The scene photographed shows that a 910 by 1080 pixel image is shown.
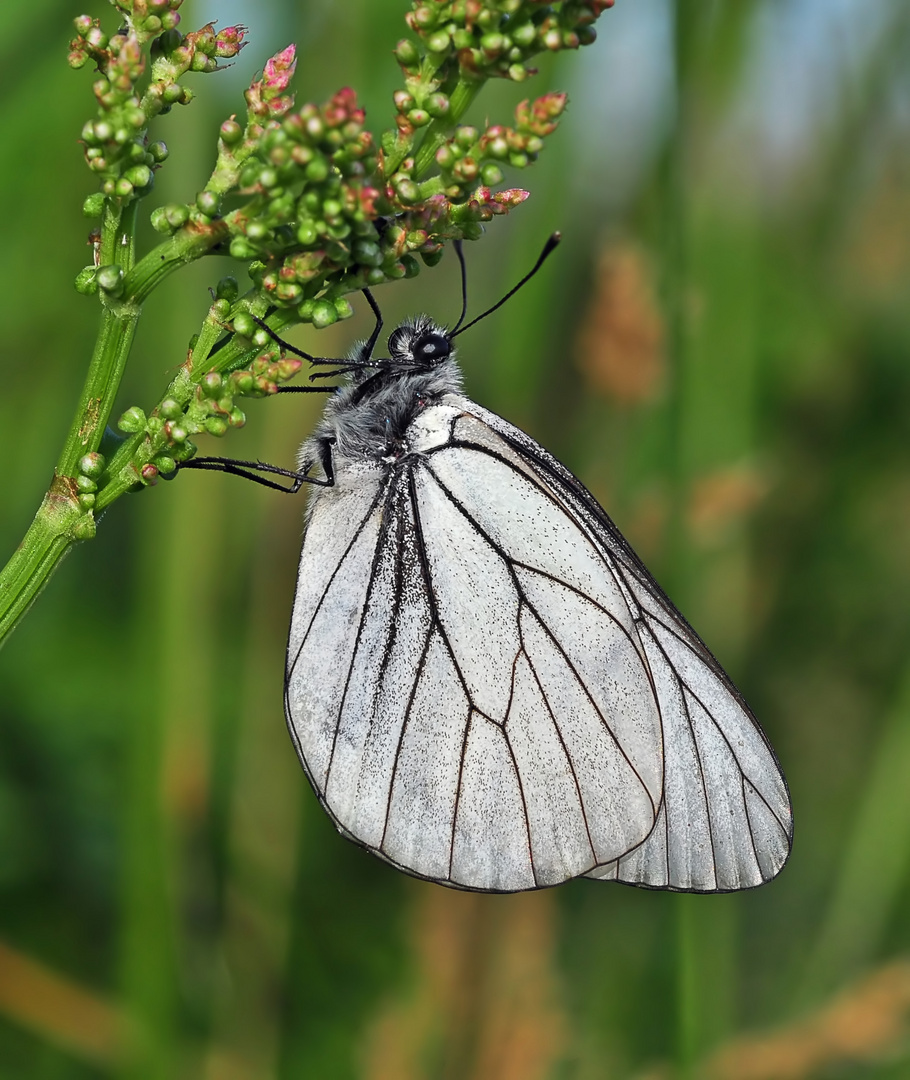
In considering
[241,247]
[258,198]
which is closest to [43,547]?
[241,247]

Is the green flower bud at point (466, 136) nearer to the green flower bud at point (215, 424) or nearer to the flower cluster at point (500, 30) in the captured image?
the flower cluster at point (500, 30)

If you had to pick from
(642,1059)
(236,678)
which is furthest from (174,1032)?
(642,1059)

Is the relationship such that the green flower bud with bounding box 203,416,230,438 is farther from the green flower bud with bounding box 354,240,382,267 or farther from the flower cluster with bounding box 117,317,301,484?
the green flower bud with bounding box 354,240,382,267

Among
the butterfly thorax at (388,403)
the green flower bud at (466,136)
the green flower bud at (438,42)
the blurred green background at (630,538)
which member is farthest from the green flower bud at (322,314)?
the blurred green background at (630,538)

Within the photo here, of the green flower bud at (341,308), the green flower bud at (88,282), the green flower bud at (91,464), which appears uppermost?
the green flower bud at (341,308)

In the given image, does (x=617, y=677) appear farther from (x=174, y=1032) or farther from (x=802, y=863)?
(x=802, y=863)

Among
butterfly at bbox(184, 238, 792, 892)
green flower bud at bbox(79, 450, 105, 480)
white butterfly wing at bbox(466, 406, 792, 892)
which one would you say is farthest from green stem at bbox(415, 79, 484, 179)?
white butterfly wing at bbox(466, 406, 792, 892)

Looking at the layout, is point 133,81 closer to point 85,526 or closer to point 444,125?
point 444,125

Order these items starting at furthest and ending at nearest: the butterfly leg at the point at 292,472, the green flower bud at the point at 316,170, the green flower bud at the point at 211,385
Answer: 1. the butterfly leg at the point at 292,472
2. the green flower bud at the point at 211,385
3. the green flower bud at the point at 316,170
